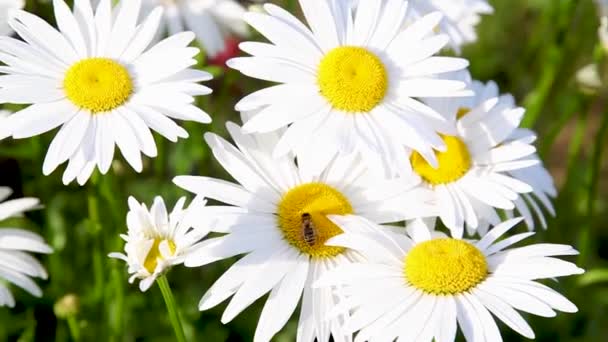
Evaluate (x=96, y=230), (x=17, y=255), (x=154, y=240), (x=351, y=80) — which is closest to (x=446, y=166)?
(x=351, y=80)

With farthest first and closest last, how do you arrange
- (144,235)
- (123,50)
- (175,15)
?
1. (175,15)
2. (123,50)
3. (144,235)

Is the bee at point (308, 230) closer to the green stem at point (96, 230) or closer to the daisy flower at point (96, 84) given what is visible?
the daisy flower at point (96, 84)

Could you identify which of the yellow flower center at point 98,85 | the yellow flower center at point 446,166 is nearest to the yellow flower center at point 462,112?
the yellow flower center at point 446,166

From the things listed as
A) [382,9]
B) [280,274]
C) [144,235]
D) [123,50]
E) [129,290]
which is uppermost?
[123,50]

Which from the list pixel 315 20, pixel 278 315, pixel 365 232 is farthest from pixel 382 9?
pixel 278 315

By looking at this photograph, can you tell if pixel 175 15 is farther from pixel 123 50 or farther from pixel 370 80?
pixel 370 80
